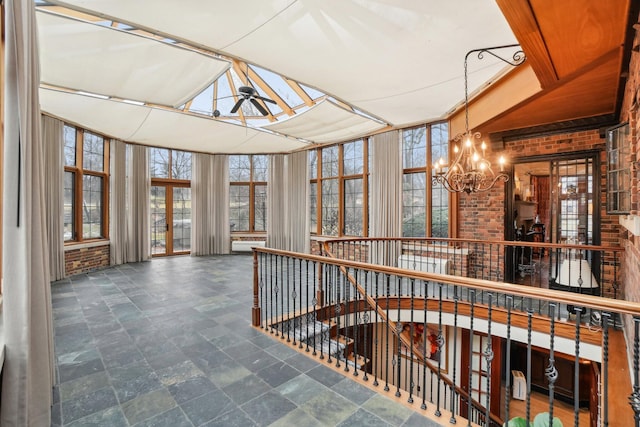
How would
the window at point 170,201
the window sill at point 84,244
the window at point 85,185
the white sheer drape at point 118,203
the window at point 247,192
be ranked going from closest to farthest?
the window sill at point 84,244 < the window at point 85,185 < the white sheer drape at point 118,203 < the window at point 170,201 < the window at point 247,192

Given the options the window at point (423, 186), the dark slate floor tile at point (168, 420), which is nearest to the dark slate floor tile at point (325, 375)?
the dark slate floor tile at point (168, 420)

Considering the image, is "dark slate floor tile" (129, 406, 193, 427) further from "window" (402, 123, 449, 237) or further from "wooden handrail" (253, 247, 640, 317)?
"window" (402, 123, 449, 237)

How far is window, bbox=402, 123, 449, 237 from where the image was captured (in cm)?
602

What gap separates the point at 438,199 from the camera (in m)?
6.07

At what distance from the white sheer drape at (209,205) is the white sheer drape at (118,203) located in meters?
1.72

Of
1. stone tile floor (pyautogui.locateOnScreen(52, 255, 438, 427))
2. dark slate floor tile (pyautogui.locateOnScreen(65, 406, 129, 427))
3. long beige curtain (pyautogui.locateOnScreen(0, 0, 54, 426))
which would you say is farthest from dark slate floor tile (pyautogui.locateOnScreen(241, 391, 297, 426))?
long beige curtain (pyautogui.locateOnScreen(0, 0, 54, 426))

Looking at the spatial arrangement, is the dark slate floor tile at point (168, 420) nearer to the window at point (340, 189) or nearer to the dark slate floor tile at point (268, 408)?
the dark slate floor tile at point (268, 408)

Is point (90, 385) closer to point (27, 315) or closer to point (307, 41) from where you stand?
point (27, 315)

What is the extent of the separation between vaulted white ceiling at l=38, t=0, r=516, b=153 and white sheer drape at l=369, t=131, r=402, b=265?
3.90ft

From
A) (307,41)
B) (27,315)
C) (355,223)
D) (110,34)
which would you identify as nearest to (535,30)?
(307,41)

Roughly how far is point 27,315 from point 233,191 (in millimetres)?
8062

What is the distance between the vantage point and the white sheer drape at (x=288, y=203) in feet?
27.8

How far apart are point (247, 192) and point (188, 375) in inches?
282

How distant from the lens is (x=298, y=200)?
28.1ft
